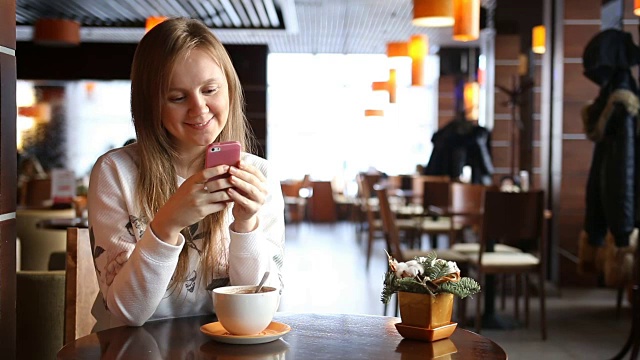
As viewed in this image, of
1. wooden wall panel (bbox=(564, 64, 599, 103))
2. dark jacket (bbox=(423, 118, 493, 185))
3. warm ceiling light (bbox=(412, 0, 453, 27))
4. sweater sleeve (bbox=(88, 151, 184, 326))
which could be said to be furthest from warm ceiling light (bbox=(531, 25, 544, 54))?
sweater sleeve (bbox=(88, 151, 184, 326))

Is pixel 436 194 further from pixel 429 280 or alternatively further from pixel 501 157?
pixel 429 280

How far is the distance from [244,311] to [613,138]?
498cm

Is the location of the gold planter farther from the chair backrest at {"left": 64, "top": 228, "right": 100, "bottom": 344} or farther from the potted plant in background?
the chair backrest at {"left": 64, "top": 228, "right": 100, "bottom": 344}

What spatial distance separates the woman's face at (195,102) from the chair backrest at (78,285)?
20.8 inches

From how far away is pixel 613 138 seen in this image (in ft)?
19.5

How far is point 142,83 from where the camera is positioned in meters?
1.80

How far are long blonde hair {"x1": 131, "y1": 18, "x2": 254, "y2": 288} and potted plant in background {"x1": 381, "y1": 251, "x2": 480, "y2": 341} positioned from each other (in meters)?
0.39

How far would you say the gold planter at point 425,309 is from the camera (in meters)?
1.58

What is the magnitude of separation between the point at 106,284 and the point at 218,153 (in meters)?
0.40

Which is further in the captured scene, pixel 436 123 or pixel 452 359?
pixel 436 123

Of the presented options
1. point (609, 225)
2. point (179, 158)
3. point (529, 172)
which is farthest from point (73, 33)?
point (179, 158)

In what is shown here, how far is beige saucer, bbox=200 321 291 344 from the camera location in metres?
1.50

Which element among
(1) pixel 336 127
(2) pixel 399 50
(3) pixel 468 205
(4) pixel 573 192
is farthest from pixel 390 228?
(1) pixel 336 127

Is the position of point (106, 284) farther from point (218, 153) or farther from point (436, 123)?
point (436, 123)
